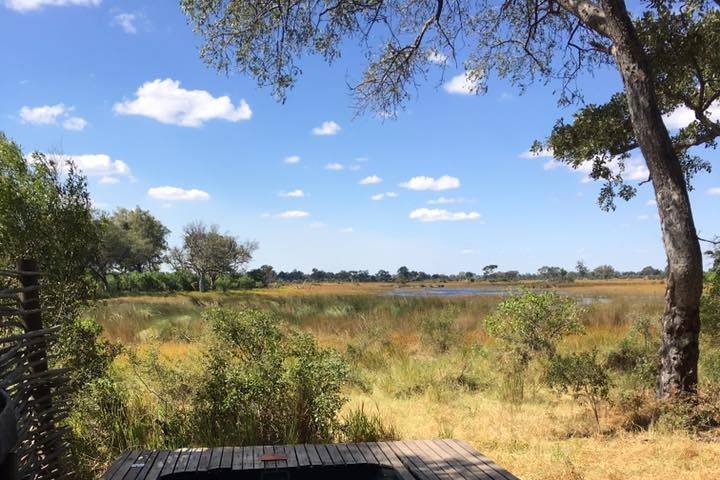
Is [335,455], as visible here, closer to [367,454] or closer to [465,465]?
[367,454]

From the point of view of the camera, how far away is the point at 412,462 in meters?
4.05

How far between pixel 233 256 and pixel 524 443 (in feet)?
181

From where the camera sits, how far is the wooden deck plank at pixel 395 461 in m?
3.78

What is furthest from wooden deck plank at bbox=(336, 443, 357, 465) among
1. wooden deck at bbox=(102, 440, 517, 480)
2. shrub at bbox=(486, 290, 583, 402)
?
shrub at bbox=(486, 290, 583, 402)

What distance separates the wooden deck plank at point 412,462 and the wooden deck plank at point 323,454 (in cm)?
54

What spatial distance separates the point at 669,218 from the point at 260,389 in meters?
4.87

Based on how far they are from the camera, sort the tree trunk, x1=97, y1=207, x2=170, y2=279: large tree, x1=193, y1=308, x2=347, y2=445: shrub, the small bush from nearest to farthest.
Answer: x1=193, y1=308, x2=347, y2=445: shrub
the small bush
the tree trunk
x1=97, y1=207, x2=170, y2=279: large tree

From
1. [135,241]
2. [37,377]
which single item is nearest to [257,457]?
[37,377]

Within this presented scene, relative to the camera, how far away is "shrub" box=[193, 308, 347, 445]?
18.2 feet

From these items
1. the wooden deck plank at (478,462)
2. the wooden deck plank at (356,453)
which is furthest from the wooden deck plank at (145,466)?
the wooden deck plank at (478,462)

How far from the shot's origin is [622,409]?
6.54m

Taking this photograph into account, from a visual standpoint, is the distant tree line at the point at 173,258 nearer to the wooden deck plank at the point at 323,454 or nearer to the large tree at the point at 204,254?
the large tree at the point at 204,254

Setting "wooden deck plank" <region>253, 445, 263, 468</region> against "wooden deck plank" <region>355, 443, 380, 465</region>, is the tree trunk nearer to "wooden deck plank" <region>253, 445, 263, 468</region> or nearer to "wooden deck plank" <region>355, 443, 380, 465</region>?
"wooden deck plank" <region>355, 443, 380, 465</region>

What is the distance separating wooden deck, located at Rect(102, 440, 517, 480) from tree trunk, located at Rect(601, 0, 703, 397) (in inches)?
124
